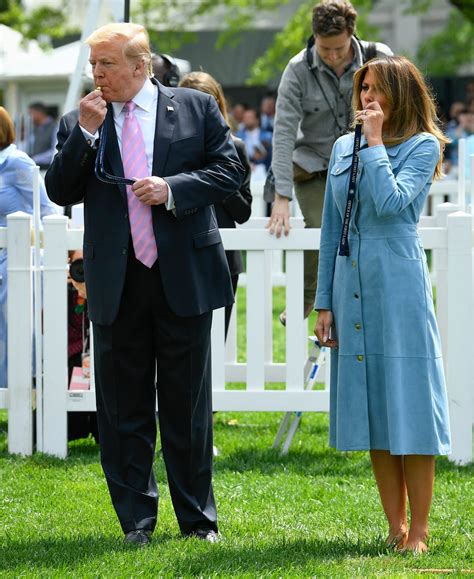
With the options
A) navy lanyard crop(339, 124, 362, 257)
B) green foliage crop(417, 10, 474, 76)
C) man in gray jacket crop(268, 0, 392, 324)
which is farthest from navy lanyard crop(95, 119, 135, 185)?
green foliage crop(417, 10, 474, 76)

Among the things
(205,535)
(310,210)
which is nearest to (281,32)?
(310,210)

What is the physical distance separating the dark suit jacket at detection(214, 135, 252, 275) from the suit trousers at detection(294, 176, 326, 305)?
38cm

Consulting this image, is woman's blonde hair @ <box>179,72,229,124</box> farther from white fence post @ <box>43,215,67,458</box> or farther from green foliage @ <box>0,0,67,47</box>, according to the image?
green foliage @ <box>0,0,67,47</box>

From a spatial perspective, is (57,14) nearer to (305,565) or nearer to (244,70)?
(244,70)

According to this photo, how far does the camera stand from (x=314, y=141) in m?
7.43

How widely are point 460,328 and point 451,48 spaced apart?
24527 mm

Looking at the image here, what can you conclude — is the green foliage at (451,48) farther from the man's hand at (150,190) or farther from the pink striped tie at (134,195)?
the man's hand at (150,190)

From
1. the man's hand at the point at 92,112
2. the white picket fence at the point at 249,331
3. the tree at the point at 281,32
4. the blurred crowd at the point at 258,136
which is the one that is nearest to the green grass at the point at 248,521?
the white picket fence at the point at 249,331

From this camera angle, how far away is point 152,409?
5090mm

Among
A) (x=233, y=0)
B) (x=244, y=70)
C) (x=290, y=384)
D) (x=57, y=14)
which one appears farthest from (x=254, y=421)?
(x=244, y=70)

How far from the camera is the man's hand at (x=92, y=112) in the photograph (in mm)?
4715

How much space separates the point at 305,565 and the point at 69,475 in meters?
2.14

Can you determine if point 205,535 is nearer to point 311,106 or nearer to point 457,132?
point 311,106

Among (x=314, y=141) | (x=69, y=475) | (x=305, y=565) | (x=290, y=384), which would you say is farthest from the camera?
(x=314, y=141)
